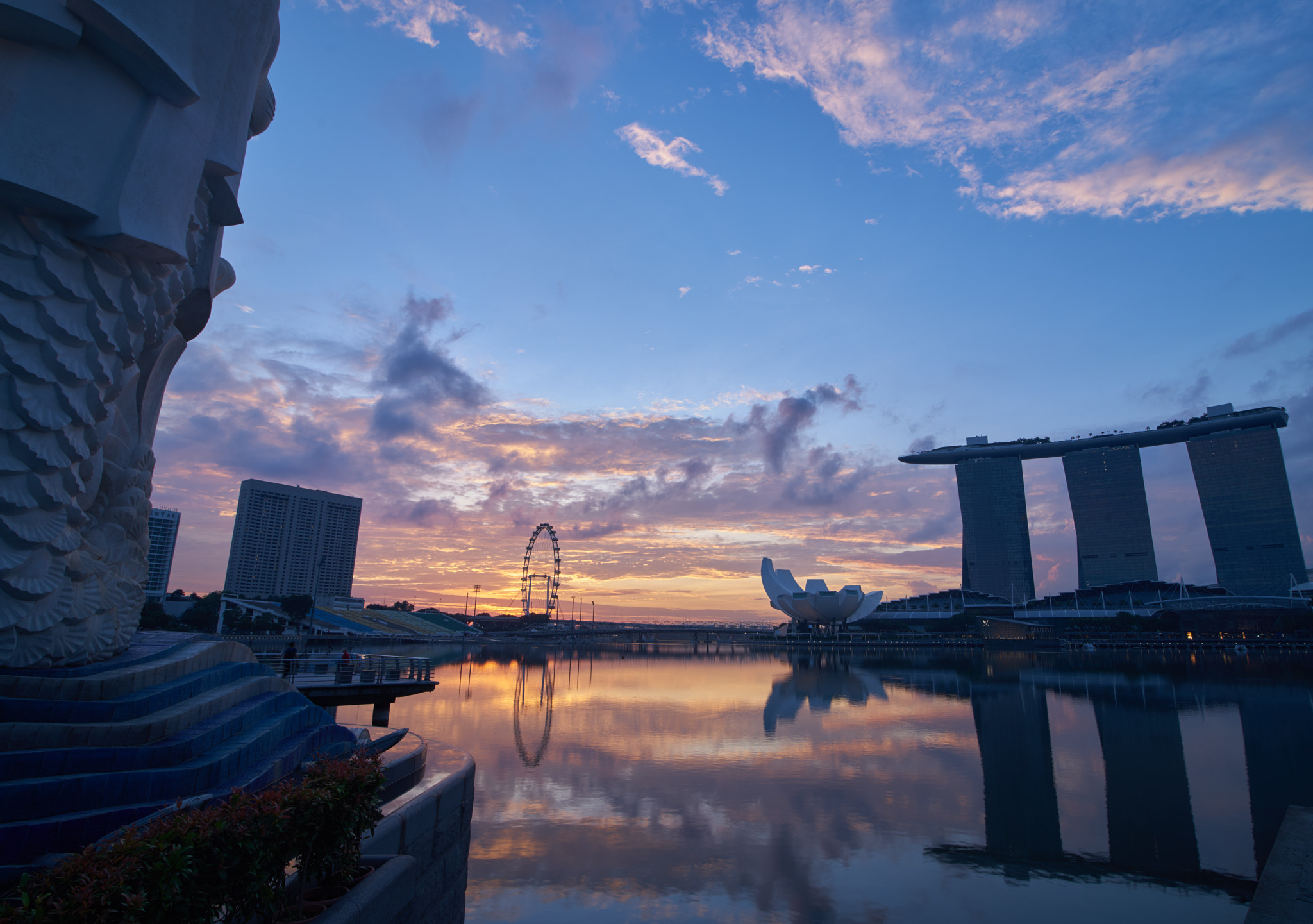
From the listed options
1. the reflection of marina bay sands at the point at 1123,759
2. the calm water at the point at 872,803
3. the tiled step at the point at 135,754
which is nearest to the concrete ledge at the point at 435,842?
the calm water at the point at 872,803

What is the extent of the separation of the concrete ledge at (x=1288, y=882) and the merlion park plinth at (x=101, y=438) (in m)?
8.91

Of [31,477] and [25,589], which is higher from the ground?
[31,477]

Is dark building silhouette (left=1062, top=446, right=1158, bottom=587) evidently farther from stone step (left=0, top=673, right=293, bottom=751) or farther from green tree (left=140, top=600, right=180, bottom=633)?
stone step (left=0, top=673, right=293, bottom=751)

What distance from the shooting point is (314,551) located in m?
96.9

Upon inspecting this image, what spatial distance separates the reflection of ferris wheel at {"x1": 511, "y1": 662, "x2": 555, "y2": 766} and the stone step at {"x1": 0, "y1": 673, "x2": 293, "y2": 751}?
361 inches

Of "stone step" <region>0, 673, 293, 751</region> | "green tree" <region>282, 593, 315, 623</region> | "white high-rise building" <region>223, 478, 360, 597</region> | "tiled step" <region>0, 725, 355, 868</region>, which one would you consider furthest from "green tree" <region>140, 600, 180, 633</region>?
"white high-rise building" <region>223, 478, 360, 597</region>

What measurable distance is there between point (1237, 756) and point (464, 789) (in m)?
19.0

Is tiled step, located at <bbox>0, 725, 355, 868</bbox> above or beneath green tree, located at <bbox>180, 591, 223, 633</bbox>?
beneath

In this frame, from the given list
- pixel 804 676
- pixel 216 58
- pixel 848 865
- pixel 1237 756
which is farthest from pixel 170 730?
pixel 804 676

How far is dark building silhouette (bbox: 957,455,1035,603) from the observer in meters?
133

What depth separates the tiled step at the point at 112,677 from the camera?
661 centimetres

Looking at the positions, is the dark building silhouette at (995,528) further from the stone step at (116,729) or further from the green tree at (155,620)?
the stone step at (116,729)

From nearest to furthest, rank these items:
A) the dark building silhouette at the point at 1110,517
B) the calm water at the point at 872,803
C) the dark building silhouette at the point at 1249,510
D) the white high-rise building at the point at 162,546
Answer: the calm water at the point at 872,803, the white high-rise building at the point at 162,546, the dark building silhouette at the point at 1249,510, the dark building silhouette at the point at 1110,517

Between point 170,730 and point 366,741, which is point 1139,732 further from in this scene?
point 170,730
